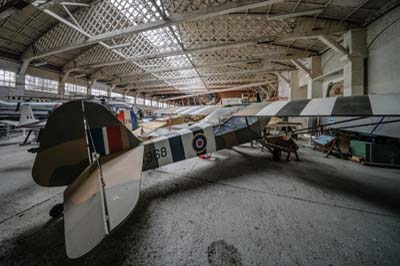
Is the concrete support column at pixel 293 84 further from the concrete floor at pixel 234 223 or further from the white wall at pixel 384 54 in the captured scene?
the concrete floor at pixel 234 223

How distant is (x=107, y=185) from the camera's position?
108 centimetres

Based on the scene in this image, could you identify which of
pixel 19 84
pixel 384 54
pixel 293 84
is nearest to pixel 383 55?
pixel 384 54

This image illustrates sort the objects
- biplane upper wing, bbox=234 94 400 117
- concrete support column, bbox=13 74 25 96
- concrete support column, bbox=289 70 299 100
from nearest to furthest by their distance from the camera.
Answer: biplane upper wing, bbox=234 94 400 117 → concrete support column, bbox=13 74 25 96 → concrete support column, bbox=289 70 299 100

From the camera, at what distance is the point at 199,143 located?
299 cm

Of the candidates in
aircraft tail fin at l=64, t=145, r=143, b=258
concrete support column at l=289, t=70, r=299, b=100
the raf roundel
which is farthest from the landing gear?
concrete support column at l=289, t=70, r=299, b=100

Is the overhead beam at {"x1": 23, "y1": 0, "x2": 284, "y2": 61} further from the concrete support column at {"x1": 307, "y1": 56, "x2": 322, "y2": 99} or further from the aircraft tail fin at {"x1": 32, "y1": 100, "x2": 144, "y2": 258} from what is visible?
the concrete support column at {"x1": 307, "y1": 56, "x2": 322, "y2": 99}

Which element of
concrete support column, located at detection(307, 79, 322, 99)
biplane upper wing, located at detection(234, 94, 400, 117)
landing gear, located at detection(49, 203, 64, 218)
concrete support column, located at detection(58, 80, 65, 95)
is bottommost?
landing gear, located at detection(49, 203, 64, 218)

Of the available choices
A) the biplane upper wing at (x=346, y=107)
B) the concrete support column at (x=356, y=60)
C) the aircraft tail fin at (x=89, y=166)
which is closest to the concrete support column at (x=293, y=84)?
the concrete support column at (x=356, y=60)

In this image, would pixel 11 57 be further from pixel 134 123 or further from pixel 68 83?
pixel 134 123

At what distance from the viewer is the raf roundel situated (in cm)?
292

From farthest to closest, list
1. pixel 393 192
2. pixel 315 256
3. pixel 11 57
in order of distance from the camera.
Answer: pixel 11 57
pixel 393 192
pixel 315 256

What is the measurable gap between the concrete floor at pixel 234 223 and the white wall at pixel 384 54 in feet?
10.9


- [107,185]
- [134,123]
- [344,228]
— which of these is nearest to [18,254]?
[107,185]

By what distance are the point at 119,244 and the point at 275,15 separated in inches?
290
